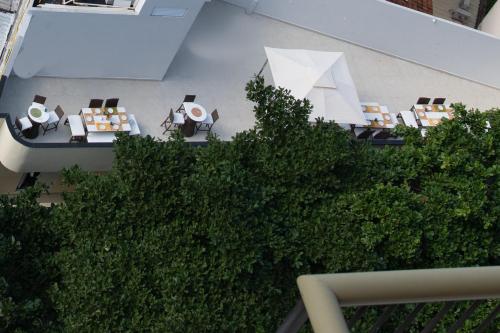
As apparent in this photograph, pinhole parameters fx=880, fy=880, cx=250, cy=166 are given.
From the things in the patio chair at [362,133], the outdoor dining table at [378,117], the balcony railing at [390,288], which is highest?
the balcony railing at [390,288]

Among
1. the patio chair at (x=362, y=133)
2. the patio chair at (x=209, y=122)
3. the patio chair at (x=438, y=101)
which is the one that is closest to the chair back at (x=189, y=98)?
the patio chair at (x=209, y=122)

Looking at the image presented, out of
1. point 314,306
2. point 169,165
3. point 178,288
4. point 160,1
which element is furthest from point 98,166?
point 314,306

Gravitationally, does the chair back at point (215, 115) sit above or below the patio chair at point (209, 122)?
above

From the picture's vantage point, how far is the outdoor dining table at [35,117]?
17.5 metres

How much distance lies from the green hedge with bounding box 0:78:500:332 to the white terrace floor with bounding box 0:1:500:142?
5.07 metres

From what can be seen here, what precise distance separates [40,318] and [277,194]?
4.05 meters

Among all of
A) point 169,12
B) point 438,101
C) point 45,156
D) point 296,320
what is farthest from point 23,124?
point 296,320

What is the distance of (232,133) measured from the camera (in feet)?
63.5

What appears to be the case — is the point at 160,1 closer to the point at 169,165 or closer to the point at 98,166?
the point at 98,166

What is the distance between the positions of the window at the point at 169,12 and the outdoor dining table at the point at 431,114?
6.41 meters

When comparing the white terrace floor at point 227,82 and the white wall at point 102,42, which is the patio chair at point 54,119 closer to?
the white terrace floor at point 227,82

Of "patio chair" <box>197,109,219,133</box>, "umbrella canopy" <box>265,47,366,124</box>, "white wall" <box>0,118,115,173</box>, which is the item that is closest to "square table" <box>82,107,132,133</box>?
"white wall" <box>0,118,115,173</box>

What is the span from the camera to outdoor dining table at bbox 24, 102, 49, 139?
57.3 feet

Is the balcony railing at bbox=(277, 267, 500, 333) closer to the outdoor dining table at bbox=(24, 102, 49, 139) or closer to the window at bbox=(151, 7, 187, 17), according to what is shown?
the outdoor dining table at bbox=(24, 102, 49, 139)
